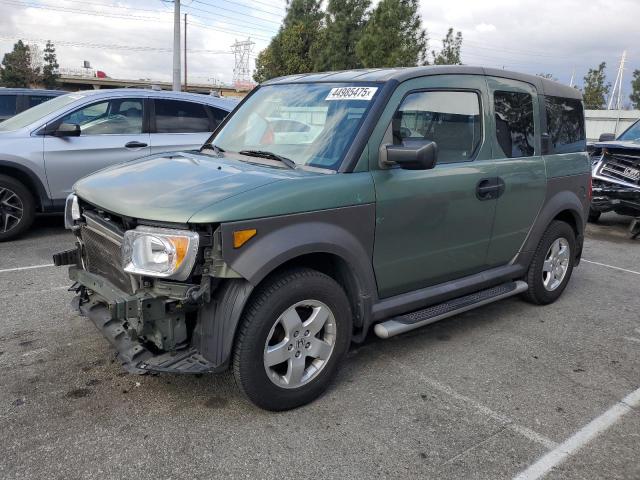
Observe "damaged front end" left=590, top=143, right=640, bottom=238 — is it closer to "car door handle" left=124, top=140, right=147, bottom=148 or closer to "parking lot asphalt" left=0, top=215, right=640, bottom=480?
"parking lot asphalt" left=0, top=215, right=640, bottom=480

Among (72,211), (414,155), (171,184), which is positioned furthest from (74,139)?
(414,155)

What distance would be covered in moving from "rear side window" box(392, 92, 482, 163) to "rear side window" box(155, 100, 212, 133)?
4703mm

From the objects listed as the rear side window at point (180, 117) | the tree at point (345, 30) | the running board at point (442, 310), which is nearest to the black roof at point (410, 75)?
the running board at point (442, 310)

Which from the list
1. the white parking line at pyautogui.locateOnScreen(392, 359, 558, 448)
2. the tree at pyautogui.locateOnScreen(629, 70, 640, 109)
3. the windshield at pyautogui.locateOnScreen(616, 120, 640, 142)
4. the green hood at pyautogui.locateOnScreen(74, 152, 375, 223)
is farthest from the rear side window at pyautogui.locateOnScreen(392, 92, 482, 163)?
the tree at pyautogui.locateOnScreen(629, 70, 640, 109)

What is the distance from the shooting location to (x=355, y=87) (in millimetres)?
3615

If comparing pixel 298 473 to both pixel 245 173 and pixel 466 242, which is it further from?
pixel 466 242

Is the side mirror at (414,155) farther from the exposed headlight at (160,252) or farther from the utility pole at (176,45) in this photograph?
the utility pole at (176,45)

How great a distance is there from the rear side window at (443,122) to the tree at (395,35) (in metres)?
16.3

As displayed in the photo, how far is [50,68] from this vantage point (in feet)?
230

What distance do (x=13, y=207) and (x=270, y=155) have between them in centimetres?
451

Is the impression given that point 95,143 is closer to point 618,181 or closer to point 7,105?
point 7,105

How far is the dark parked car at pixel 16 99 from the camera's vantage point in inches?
358

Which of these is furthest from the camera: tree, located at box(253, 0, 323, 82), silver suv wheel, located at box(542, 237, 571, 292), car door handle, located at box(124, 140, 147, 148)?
tree, located at box(253, 0, 323, 82)

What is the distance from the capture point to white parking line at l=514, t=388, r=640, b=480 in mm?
2695
